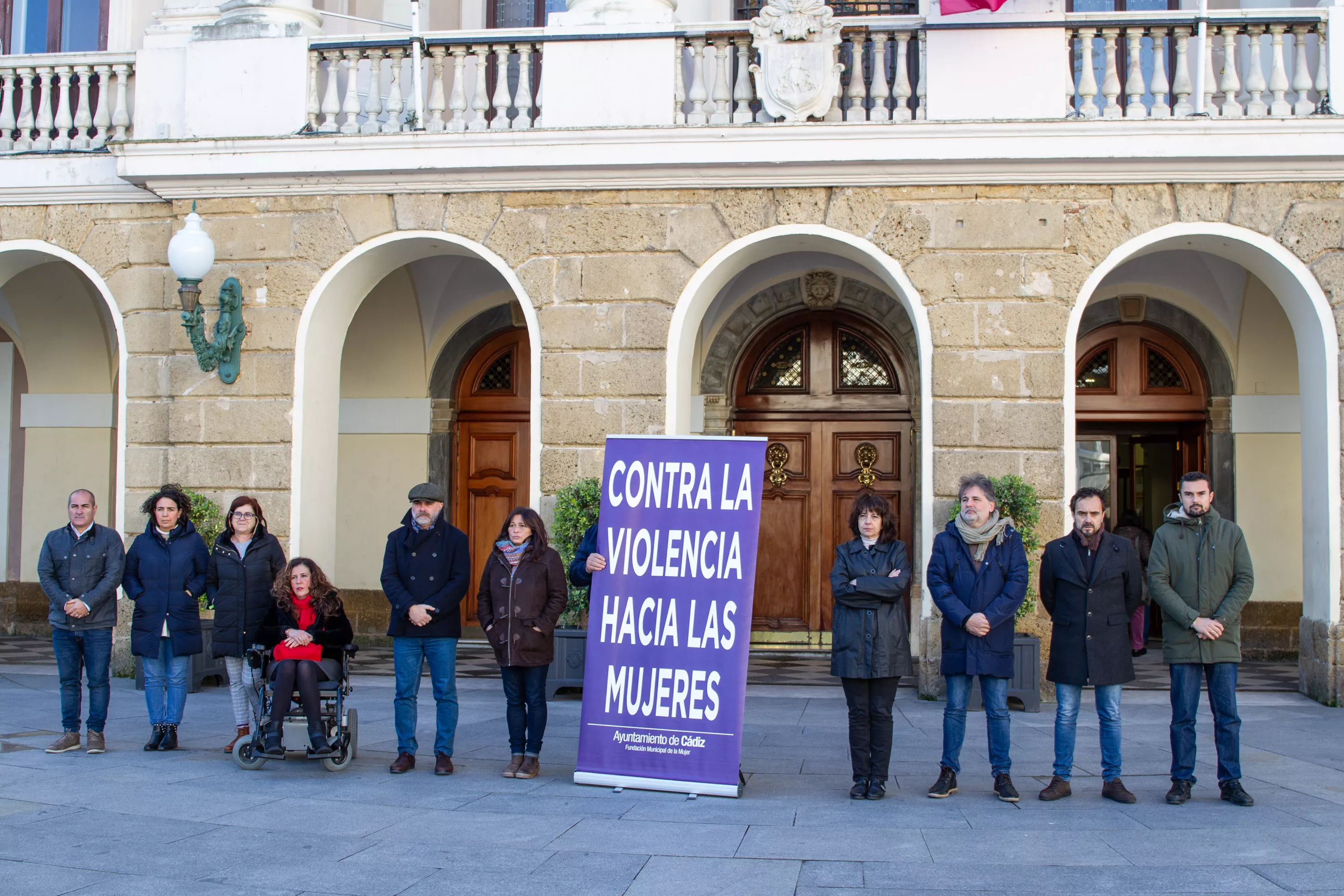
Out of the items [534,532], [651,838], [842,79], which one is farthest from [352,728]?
[842,79]

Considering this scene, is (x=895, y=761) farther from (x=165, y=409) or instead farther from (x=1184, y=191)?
(x=165, y=409)

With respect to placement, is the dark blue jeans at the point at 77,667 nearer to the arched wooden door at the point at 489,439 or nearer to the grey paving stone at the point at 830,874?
the grey paving stone at the point at 830,874

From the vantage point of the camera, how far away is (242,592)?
7715mm

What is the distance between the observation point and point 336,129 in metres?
11.0

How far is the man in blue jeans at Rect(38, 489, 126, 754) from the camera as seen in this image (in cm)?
787

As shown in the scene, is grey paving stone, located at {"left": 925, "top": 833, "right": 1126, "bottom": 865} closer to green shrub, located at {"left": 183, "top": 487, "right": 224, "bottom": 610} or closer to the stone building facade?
the stone building facade

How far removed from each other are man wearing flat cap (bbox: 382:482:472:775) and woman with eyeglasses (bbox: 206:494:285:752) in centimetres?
78

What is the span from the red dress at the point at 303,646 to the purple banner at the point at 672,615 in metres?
1.62

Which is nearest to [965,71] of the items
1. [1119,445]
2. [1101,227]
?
[1101,227]

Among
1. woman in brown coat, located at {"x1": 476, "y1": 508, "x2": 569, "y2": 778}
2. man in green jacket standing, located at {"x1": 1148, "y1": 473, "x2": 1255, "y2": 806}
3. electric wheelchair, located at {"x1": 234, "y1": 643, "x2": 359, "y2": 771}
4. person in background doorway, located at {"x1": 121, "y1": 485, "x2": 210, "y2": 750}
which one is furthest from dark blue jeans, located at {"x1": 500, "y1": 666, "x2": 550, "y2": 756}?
man in green jacket standing, located at {"x1": 1148, "y1": 473, "x2": 1255, "y2": 806}

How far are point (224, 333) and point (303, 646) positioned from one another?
4521mm

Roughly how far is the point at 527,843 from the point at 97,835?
6.42 feet

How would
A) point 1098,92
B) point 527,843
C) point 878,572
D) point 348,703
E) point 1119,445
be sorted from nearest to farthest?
1. point 527,843
2. point 878,572
3. point 348,703
4. point 1098,92
5. point 1119,445

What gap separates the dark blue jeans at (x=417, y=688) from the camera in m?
7.39
